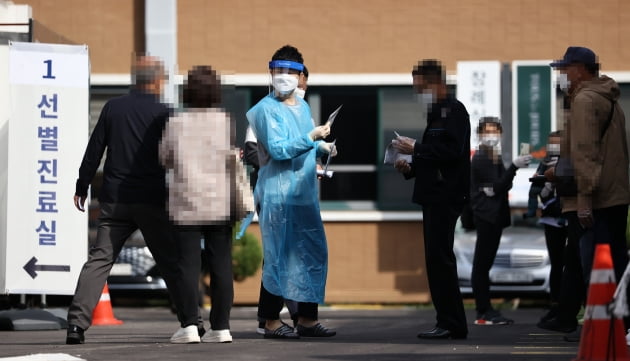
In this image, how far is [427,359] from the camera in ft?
30.3

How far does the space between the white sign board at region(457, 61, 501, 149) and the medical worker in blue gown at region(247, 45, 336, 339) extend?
372 inches

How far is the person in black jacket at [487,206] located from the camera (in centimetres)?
1429

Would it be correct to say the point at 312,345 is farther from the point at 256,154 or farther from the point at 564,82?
the point at 564,82

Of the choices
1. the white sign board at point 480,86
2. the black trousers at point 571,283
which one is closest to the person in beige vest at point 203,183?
the black trousers at point 571,283

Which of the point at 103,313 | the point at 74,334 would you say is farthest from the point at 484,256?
the point at 74,334

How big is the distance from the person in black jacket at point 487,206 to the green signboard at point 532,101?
6.24 m

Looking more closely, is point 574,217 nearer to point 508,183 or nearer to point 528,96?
point 508,183

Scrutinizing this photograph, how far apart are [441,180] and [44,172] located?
4.21m

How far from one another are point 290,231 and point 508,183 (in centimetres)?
359

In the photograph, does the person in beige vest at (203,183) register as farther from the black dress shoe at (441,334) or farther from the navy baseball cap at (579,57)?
the navy baseball cap at (579,57)

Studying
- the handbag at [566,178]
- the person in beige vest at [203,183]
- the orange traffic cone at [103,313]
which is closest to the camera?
the handbag at [566,178]

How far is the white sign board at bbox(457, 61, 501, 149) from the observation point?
2056 centimetres

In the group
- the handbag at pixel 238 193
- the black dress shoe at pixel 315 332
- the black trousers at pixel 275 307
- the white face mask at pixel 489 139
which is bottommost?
the black dress shoe at pixel 315 332

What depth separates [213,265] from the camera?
10.8m
